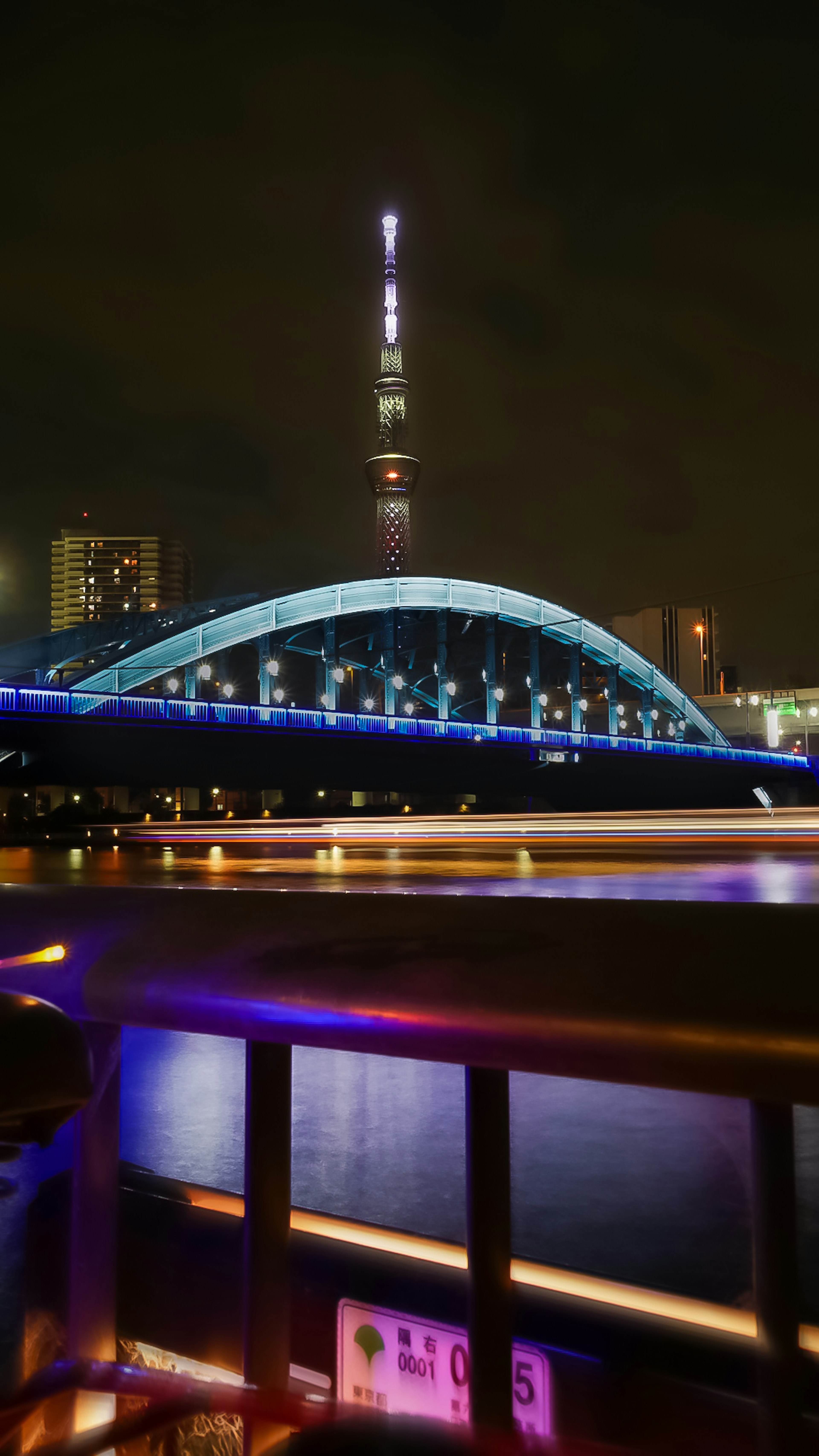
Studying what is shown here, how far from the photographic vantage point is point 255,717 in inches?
2235

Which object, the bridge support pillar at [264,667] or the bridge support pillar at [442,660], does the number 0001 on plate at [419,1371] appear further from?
the bridge support pillar at [442,660]

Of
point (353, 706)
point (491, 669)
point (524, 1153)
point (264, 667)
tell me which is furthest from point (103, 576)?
point (524, 1153)

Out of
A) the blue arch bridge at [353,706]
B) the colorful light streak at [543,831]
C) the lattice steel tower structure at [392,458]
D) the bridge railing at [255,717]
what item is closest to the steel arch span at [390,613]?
the blue arch bridge at [353,706]

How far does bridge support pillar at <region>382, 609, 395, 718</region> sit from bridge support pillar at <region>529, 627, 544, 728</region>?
15267 mm

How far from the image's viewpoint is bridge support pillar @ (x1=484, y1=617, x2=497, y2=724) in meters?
90.4

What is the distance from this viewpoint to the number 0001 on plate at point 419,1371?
1.31 metres

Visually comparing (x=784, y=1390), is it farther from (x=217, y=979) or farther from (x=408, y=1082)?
(x=408, y=1082)

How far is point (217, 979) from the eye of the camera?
50.4 inches

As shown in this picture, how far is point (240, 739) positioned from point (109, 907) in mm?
52676

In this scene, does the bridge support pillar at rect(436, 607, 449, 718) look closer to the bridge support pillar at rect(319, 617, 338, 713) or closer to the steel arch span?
the steel arch span

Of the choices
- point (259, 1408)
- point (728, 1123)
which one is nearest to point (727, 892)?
point (728, 1123)

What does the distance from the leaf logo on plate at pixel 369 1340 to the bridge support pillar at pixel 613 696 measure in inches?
4028

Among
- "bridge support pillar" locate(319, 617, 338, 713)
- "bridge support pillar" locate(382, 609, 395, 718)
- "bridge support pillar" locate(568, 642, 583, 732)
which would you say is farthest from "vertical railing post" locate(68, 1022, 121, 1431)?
"bridge support pillar" locate(568, 642, 583, 732)

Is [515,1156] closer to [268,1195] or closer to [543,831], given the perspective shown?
[268,1195]
